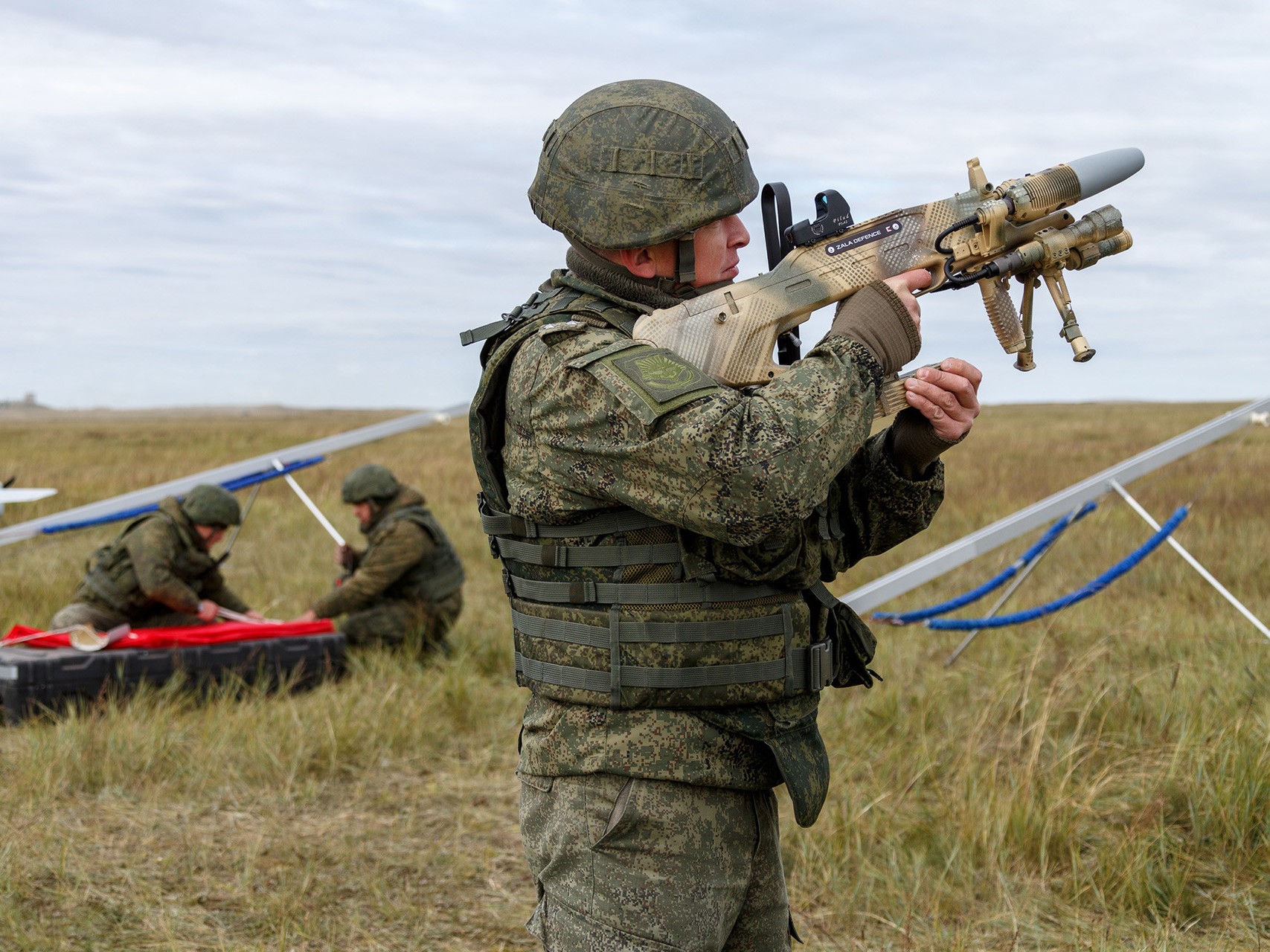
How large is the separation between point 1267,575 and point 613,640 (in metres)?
8.25

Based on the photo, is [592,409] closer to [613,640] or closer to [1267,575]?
[613,640]

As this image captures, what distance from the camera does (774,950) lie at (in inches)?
98.7

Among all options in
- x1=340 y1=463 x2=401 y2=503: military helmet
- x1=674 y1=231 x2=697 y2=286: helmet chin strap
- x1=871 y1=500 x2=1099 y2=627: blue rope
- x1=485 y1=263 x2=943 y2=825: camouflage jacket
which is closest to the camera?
x1=485 y1=263 x2=943 y2=825: camouflage jacket

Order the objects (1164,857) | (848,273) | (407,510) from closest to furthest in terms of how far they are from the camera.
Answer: (848,273) < (1164,857) < (407,510)

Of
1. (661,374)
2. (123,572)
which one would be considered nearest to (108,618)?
(123,572)

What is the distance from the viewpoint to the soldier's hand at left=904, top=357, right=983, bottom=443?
229cm

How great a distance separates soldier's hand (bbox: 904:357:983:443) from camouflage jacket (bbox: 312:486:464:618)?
6262 mm

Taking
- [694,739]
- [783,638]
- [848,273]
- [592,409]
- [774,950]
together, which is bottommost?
[774,950]

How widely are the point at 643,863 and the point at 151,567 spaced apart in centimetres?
651

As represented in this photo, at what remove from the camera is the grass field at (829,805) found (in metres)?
4.09

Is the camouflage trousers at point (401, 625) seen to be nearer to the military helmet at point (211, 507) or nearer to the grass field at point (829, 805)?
the grass field at point (829, 805)

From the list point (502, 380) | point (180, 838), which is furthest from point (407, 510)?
point (502, 380)

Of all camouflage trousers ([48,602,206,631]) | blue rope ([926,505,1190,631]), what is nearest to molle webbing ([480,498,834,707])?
blue rope ([926,505,1190,631])

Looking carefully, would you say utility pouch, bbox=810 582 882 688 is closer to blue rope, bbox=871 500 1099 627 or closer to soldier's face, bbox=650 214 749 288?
soldier's face, bbox=650 214 749 288
